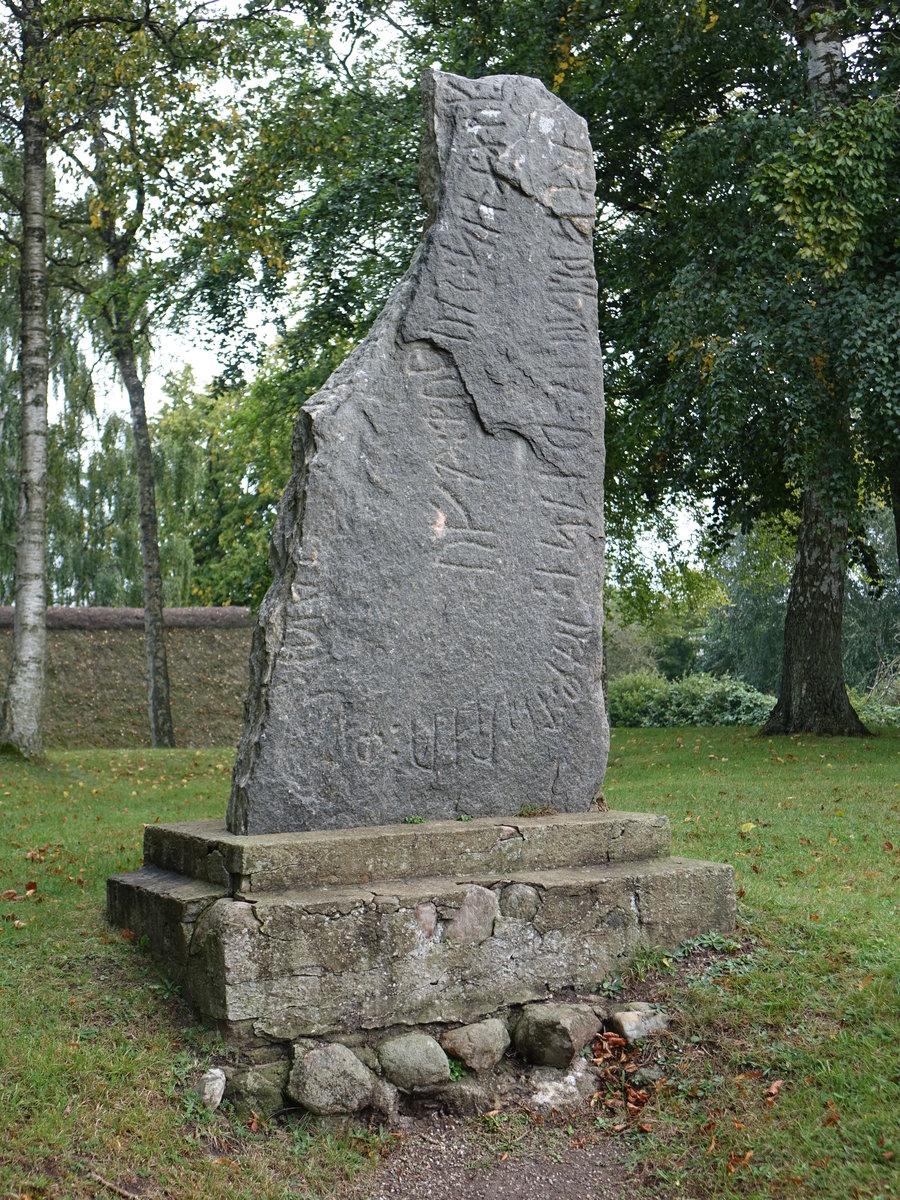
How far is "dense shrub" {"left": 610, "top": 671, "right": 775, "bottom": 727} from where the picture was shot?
70.5 ft

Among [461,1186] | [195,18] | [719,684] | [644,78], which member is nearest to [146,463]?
[195,18]

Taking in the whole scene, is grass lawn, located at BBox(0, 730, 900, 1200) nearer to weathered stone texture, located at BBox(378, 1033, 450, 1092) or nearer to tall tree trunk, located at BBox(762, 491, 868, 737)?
weathered stone texture, located at BBox(378, 1033, 450, 1092)

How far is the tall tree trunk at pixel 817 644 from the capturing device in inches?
578

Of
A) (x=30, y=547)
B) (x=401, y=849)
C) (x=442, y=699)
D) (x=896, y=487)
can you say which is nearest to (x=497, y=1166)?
(x=401, y=849)

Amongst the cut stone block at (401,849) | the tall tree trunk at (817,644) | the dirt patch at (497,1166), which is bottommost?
the dirt patch at (497,1166)

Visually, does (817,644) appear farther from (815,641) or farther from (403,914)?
(403,914)

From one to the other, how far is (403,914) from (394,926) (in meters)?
0.06

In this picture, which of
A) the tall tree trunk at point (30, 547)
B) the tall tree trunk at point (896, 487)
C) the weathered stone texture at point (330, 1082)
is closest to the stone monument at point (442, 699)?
the weathered stone texture at point (330, 1082)

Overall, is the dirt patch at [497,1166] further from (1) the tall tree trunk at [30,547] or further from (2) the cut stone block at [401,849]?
(1) the tall tree trunk at [30,547]

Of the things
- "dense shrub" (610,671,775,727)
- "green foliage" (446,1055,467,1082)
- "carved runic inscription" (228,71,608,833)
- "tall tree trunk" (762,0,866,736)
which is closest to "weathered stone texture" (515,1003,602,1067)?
"green foliage" (446,1055,467,1082)

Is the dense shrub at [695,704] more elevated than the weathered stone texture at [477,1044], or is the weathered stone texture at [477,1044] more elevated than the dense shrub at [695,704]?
the dense shrub at [695,704]

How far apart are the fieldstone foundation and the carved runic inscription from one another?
0.29 metres

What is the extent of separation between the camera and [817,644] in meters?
14.7

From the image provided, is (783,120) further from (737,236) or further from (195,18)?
(195,18)
